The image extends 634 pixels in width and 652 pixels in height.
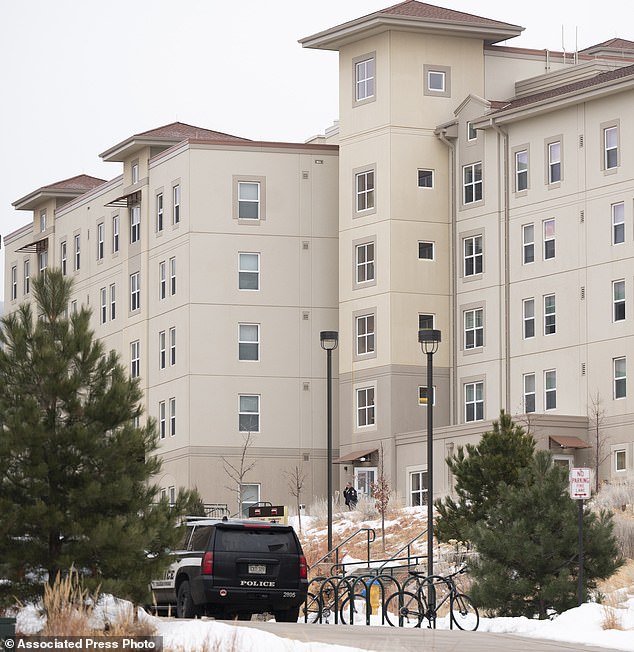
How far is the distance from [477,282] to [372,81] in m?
8.99

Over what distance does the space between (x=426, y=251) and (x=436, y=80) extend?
6663 millimetres

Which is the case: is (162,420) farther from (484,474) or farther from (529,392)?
(484,474)

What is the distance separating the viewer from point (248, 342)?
69312 millimetres

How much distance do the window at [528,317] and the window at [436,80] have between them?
9631mm

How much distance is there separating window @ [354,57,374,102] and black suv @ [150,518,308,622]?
1617 inches

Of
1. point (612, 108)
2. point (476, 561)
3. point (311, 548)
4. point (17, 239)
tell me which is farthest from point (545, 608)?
Answer: point (17, 239)

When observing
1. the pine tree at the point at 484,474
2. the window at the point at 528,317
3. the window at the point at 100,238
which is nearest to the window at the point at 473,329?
the window at the point at 528,317

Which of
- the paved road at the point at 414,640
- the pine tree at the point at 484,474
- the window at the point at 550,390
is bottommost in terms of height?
the paved road at the point at 414,640

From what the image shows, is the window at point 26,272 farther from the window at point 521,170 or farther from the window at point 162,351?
the window at point 521,170

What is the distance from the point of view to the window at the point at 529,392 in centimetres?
6131

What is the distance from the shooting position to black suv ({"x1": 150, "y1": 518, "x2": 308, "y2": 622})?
26.7 m

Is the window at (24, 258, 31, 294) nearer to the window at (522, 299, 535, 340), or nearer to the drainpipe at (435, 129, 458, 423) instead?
the drainpipe at (435, 129, 458, 423)

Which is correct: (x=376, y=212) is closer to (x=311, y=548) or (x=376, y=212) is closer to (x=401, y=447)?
(x=401, y=447)

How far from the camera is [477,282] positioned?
64.4 meters
